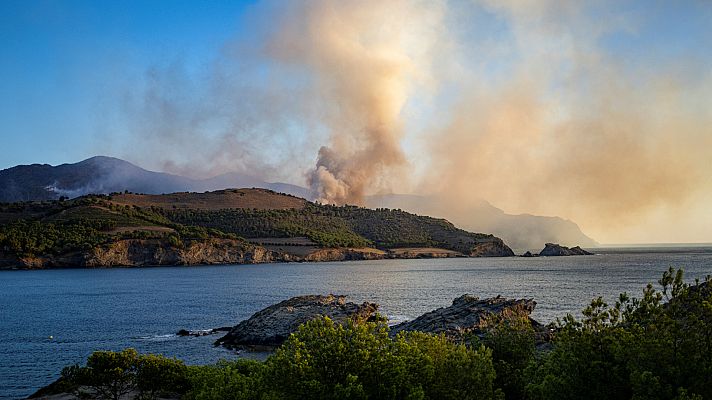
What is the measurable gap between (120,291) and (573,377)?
11690 cm

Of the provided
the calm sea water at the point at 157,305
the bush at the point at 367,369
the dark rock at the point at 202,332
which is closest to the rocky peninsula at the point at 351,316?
the dark rock at the point at 202,332

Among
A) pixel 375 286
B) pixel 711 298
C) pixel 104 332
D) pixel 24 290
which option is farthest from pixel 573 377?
pixel 24 290

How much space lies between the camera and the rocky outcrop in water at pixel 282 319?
2269 inches

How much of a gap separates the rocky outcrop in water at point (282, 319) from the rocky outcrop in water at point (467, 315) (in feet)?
24.3

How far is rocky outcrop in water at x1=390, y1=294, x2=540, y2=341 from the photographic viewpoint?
→ 48719 millimetres

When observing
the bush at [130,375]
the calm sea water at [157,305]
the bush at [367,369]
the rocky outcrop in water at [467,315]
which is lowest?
the calm sea water at [157,305]

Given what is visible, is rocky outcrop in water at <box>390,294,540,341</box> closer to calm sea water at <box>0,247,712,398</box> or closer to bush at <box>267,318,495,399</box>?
calm sea water at <box>0,247,712,398</box>

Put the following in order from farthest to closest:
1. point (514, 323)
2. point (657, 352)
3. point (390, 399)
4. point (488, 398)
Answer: point (514, 323) < point (488, 398) < point (390, 399) < point (657, 352)

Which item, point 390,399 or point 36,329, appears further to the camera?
point 36,329

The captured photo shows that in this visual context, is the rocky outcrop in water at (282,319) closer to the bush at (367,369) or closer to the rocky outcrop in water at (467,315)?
the rocky outcrop in water at (467,315)

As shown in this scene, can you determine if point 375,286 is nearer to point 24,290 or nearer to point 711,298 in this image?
point 24,290

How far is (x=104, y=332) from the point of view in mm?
67188

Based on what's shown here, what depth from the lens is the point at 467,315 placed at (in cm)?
5178

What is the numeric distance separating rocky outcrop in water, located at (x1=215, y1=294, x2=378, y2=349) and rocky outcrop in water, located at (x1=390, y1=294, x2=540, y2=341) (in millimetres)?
7403
